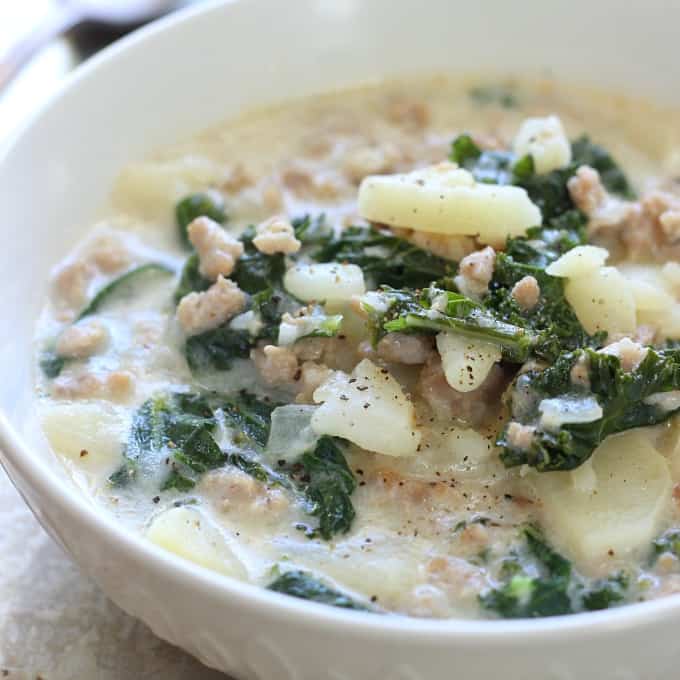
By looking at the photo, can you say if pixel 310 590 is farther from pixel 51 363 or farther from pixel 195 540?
pixel 51 363

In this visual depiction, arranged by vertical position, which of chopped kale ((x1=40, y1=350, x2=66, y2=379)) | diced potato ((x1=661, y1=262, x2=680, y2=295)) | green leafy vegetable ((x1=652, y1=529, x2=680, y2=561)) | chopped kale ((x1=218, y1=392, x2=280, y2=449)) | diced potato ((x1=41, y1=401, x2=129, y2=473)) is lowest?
green leafy vegetable ((x1=652, y1=529, x2=680, y2=561))

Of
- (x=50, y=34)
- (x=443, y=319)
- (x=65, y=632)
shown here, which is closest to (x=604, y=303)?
(x=443, y=319)

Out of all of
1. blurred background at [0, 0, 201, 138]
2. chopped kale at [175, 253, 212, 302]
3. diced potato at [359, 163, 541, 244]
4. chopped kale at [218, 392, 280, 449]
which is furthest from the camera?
blurred background at [0, 0, 201, 138]

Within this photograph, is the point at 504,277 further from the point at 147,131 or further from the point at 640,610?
the point at 147,131

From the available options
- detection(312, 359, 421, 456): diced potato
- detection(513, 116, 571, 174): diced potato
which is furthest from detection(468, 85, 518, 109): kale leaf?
detection(312, 359, 421, 456): diced potato

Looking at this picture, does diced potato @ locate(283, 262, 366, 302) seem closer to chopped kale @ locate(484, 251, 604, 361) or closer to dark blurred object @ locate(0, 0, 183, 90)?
chopped kale @ locate(484, 251, 604, 361)

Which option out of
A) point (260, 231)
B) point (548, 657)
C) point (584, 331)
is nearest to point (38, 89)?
point (260, 231)

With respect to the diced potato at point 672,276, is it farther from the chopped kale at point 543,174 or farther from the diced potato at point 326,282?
the diced potato at point 326,282
